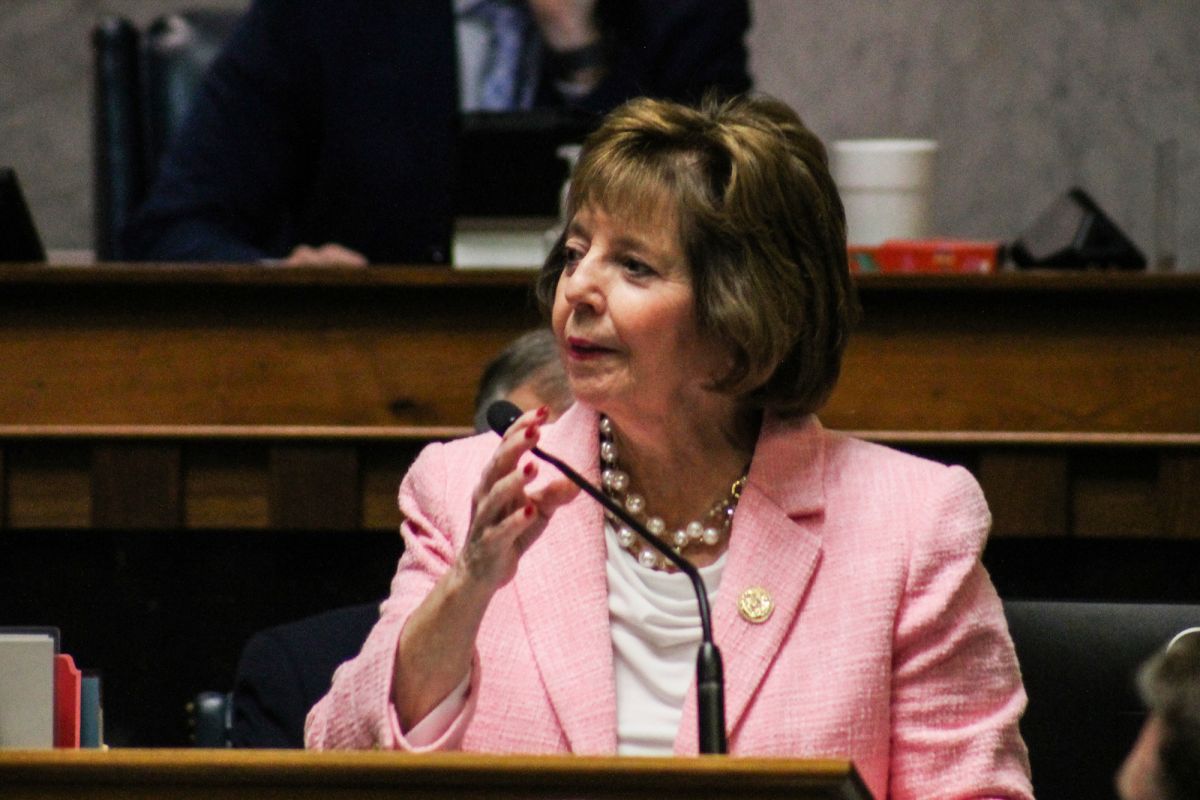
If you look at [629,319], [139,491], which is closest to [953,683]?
[629,319]

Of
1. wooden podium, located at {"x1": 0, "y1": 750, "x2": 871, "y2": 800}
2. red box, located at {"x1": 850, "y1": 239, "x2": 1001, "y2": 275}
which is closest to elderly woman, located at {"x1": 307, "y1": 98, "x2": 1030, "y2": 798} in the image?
wooden podium, located at {"x1": 0, "y1": 750, "x2": 871, "y2": 800}

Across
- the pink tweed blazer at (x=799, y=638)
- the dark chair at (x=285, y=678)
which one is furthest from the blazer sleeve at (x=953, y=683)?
the dark chair at (x=285, y=678)

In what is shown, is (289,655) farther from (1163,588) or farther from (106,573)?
(1163,588)

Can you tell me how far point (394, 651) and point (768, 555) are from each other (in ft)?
1.22

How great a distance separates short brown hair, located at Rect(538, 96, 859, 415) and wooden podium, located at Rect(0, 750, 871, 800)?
69cm

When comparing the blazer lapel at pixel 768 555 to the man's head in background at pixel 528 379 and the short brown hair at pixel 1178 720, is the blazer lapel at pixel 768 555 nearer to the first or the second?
the man's head in background at pixel 528 379

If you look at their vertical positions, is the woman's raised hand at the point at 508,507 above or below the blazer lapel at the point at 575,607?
above

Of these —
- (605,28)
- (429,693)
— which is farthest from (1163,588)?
(605,28)

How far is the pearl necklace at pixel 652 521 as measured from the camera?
6.14ft

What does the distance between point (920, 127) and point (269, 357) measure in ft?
8.22

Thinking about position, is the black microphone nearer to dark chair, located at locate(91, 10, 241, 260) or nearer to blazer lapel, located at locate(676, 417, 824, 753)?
blazer lapel, located at locate(676, 417, 824, 753)

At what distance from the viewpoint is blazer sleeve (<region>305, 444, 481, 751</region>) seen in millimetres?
1685

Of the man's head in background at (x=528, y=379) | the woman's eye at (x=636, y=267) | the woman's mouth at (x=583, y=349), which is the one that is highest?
the woman's eye at (x=636, y=267)

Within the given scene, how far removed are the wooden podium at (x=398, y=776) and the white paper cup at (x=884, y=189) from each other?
2391 mm
